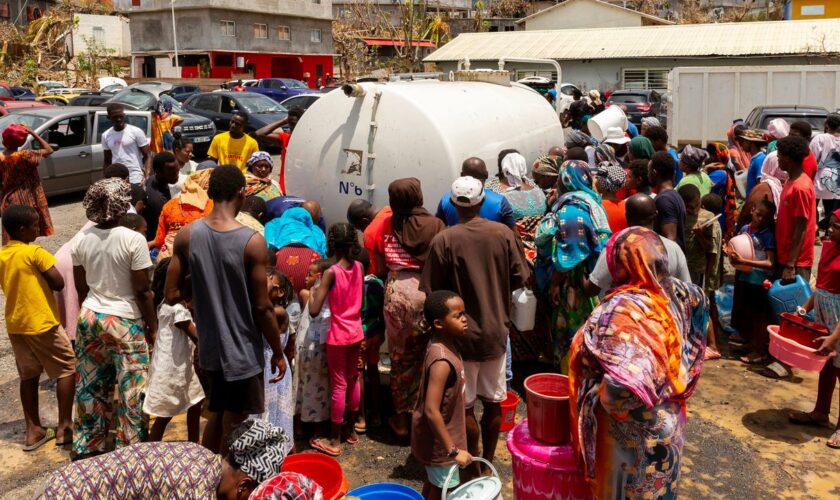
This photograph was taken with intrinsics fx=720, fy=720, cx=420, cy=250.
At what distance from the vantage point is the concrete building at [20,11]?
50.2 meters

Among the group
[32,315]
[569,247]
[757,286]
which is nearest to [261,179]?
[32,315]

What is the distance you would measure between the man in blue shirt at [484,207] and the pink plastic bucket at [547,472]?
198 centimetres

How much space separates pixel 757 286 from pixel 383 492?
4135 millimetres

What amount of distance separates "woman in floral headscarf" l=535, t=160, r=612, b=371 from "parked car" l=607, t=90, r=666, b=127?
16491mm

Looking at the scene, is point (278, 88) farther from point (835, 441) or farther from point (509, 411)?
point (835, 441)

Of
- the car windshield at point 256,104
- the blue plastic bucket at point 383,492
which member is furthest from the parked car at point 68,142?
the blue plastic bucket at point 383,492

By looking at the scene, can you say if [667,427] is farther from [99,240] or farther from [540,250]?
[99,240]

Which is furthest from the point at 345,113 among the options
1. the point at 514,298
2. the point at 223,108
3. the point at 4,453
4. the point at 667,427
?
the point at 223,108

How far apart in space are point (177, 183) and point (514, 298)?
3453 millimetres

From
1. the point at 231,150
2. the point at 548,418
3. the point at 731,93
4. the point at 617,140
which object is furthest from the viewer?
the point at 731,93

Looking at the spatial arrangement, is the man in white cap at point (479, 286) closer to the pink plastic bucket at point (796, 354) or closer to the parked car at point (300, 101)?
the pink plastic bucket at point (796, 354)

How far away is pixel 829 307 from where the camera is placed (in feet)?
16.1

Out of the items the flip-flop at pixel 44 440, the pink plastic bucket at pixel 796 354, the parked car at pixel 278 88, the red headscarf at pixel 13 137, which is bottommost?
the flip-flop at pixel 44 440

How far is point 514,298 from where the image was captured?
5293 mm
